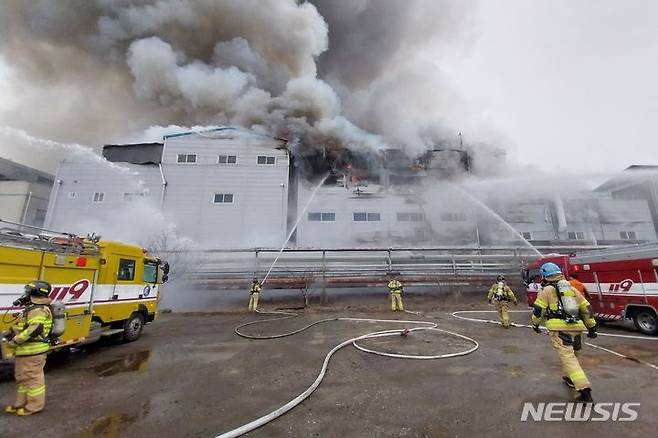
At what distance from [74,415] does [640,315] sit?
40.6 ft

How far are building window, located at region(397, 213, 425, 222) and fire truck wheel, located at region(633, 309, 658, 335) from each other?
1677 cm

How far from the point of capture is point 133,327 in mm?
8367

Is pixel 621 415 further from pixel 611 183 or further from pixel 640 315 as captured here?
pixel 611 183

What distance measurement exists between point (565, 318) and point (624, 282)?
6.87m

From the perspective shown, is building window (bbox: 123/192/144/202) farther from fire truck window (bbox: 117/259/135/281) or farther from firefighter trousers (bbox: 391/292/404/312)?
firefighter trousers (bbox: 391/292/404/312)

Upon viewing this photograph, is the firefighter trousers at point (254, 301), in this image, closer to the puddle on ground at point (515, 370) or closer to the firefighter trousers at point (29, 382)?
the firefighter trousers at point (29, 382)

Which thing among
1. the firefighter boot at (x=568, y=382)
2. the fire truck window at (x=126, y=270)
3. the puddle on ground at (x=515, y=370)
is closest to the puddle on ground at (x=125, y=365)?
the fire truck window at (x=126, y=270)

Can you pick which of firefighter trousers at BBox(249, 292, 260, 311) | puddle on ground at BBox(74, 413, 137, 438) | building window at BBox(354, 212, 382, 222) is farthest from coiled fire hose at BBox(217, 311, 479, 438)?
building window at BBox(354, 212, 382, 222)

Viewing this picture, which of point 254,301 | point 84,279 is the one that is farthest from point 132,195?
point 84,279

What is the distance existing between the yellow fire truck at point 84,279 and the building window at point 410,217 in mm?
18958

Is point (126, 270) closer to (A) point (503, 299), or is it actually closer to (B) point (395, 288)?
(B) point (395, 288)

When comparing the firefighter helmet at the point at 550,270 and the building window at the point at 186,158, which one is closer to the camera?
the firefighter helmet at the point at 550,270

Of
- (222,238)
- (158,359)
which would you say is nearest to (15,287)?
(158,359)

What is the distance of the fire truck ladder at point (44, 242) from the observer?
17.4 ft
